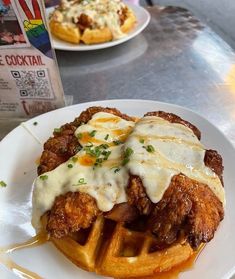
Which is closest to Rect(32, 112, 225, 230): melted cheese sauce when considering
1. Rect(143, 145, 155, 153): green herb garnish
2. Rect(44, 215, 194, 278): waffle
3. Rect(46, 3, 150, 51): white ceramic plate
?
Rect(143, 145, 155, 153): green herb garnish

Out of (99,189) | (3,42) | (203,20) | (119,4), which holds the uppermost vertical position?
(3,42)

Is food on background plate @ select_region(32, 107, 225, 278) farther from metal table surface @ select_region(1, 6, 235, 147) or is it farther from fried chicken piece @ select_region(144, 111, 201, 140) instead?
metal table surface @ select_region(1, 6, 235, 147)

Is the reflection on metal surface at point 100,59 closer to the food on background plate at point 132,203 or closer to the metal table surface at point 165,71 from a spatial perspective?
the metal table surface at point 165,71

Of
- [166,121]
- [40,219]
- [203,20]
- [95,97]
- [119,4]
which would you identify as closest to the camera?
[40,219]

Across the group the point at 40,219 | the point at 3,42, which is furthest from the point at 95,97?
the point at 40,219

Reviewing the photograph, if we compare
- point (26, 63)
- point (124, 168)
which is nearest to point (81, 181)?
point (124, 168)

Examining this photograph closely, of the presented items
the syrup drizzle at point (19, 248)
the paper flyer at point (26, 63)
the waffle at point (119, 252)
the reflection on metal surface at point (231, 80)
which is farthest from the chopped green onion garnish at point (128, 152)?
the reflection on metal surface at point (231, 80)

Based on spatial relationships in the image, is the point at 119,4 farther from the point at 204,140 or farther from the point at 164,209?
the point at 164,209
